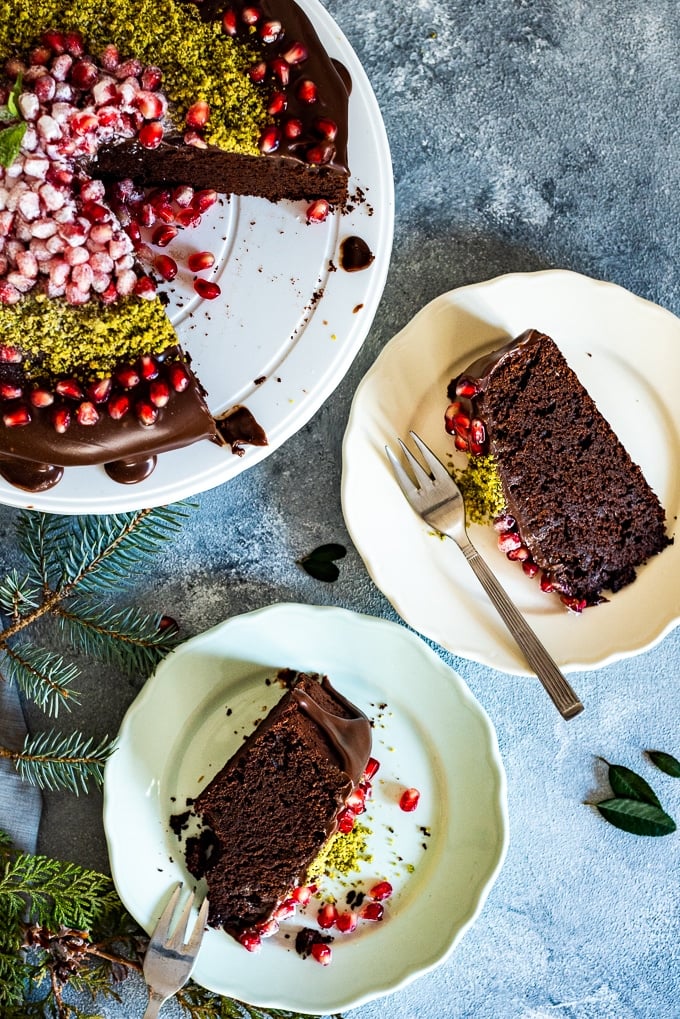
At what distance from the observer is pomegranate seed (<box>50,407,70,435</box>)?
7.22ft

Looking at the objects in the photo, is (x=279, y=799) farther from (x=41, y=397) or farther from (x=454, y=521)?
(x=41, y=397)

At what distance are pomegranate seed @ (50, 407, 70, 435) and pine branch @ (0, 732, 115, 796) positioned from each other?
0.92 metres

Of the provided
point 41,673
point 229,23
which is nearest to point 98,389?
point 41,673

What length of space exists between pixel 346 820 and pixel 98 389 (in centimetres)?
149

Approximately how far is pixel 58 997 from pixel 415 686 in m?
1.41

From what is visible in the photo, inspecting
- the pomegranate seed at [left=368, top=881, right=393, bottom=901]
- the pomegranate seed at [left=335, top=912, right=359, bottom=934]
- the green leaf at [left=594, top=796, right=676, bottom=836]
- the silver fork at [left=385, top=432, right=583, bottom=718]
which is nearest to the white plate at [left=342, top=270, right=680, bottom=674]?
the silver fork at [left=385, top=432, right=583, bottom=718]

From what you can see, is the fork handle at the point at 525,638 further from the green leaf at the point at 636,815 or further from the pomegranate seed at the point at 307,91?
the pomegranate seed at the point at 307,91

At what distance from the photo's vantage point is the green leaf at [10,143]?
6.84 feet

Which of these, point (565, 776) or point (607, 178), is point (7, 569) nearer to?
point (565, 776)

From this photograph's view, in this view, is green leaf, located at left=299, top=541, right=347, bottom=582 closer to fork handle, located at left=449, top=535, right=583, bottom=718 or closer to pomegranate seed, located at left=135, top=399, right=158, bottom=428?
fork handle, located at left=449, top=535, right=583, bottom=718

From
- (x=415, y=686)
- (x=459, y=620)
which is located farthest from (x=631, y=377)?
(x=415, y=686)

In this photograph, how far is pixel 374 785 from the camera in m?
2.82

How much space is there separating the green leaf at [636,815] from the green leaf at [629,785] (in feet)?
0.05

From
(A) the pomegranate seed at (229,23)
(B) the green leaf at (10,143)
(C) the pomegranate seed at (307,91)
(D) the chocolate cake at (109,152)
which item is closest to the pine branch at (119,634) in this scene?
(D) the chocolate cake at (109,152)
